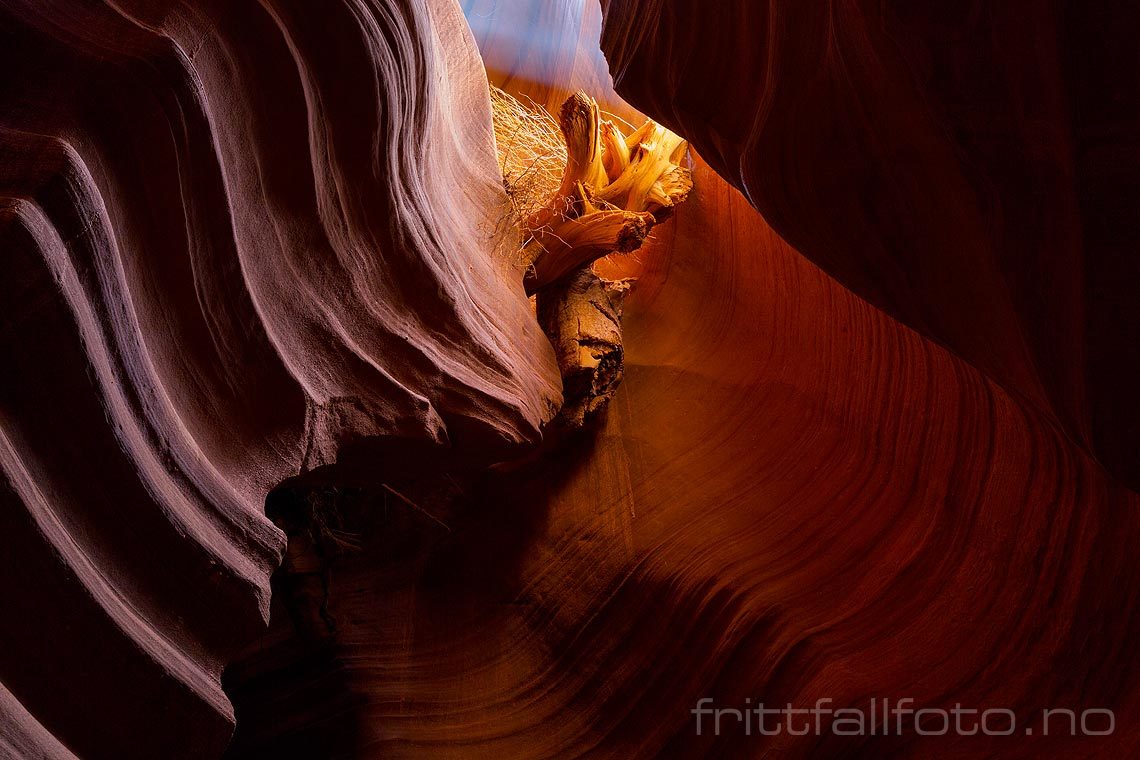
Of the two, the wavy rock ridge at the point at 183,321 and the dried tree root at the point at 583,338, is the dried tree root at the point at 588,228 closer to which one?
the dried tree root at the point at 583,338

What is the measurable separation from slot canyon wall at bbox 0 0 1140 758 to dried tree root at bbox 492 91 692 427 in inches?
3.8

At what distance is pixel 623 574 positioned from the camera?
1.59 metres

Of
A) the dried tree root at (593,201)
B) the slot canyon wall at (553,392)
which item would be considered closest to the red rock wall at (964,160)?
the slot canyon wall at (553,392)

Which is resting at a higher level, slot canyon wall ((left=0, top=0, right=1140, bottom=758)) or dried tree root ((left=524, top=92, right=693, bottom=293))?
dried tree root ((left=524, top=92, right=693, bottom=293))

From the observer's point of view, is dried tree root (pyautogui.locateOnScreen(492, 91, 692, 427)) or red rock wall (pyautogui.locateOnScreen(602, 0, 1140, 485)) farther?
dried tree root (pyautogui.locateOnScreen(492, 91, 692, 427))

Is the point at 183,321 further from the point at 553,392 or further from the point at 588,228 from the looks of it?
the point at 588,228

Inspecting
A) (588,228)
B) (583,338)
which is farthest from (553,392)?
(588,228)

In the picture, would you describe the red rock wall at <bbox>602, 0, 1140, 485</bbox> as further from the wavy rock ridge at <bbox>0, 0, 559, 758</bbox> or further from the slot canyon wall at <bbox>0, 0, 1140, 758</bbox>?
the wavy rock ridge at <bbox>0, 0, 559, 758</bbox>

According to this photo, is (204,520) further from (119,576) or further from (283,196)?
(283,196)

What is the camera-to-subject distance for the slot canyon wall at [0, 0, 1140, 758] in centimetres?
72

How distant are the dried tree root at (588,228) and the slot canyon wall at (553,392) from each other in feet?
0.31

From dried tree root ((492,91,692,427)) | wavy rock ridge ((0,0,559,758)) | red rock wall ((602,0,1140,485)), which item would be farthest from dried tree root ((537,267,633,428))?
red rock wall ((602,0,1140,485))

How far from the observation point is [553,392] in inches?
59.4

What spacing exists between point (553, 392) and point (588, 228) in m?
0.37
